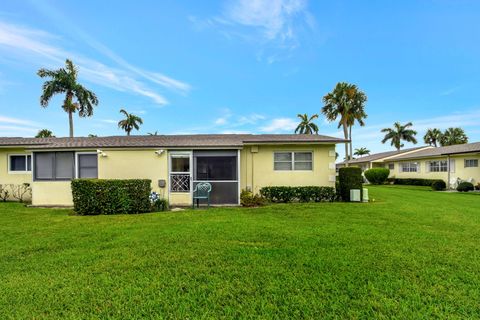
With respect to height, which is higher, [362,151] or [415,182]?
[362,151]

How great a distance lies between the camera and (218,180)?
467 inches

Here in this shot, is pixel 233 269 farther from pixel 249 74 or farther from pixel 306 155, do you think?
pixel 249 74

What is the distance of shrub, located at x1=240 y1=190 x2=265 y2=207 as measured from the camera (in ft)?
37.1

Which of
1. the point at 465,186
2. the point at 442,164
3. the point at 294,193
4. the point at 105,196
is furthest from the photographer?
the point at 442,164

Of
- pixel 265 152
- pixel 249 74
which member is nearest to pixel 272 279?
pixel 265 152

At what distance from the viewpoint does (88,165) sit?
1193cm

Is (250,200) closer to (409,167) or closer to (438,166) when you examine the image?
(438,166)

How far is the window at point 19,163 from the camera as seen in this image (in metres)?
13.5

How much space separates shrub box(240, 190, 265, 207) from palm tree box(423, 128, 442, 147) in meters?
60.6

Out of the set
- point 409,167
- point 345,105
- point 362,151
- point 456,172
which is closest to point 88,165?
point 456,172

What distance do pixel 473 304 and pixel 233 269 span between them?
122 inches

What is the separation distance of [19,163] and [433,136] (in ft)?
226

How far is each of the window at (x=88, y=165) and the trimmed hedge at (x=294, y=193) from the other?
799 cm

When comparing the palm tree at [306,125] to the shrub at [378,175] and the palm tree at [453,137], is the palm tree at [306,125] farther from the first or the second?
the palm tree at [453,137]
